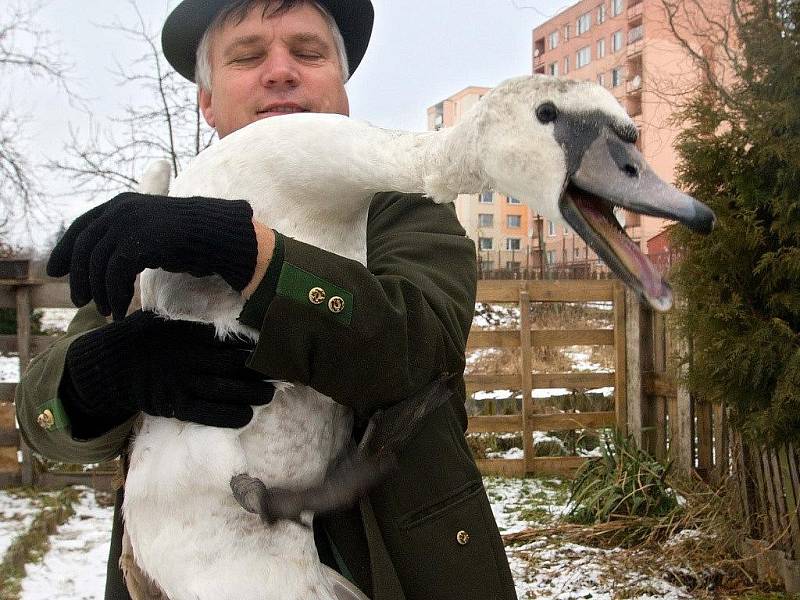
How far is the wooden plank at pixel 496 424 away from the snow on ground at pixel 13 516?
361 centimetres

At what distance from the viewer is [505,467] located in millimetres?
6371

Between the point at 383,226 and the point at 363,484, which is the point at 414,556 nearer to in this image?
the point at 363,484

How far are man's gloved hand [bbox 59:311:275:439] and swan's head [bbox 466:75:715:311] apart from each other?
0.59m

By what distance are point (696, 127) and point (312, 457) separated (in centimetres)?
331

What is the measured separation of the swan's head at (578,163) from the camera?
1038mm

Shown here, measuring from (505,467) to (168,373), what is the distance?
17.8 feet

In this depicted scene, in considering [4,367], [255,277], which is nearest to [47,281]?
[4,367]

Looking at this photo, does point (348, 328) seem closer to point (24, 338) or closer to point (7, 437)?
point (24, 338)

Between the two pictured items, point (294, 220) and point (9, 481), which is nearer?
point (294, 220)

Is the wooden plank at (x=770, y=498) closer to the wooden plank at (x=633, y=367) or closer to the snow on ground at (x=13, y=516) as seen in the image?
the wooden plank at (x=633, y=367)

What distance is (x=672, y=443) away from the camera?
18.0ft

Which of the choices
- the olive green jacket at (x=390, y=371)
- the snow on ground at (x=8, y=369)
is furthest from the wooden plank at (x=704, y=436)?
the snow on ground at (x=8, y=369)

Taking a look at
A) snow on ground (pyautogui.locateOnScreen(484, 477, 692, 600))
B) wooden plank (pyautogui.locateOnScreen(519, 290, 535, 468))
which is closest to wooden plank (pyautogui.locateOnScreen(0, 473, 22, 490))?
snow on ground (pyautogui.locateOnScreen(484, 477, 692, 600))

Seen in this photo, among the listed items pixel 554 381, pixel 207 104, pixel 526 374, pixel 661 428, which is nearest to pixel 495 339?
pixel 526 374
